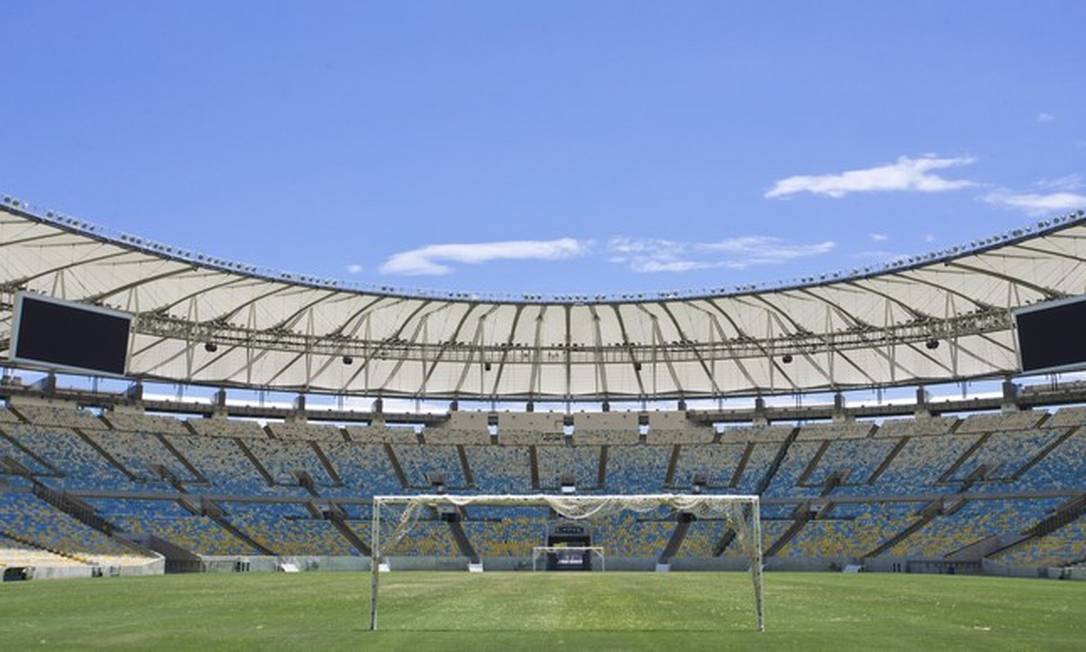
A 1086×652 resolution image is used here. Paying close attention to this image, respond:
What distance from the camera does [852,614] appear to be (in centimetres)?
2545

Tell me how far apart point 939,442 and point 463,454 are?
34.4 metres

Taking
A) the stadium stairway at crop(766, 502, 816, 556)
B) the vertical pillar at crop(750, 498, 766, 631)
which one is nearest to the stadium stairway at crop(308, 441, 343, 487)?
the stadium stairway at crop(766, 502, 816, 556)

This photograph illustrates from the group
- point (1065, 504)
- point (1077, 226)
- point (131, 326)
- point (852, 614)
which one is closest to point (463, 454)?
point (131, 326)

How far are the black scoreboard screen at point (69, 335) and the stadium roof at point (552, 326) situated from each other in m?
1.74

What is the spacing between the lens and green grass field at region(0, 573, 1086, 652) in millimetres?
19094

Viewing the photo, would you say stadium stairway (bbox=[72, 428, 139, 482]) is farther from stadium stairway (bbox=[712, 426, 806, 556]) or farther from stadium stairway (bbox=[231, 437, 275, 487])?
stadium stairway (bbox=[712, 426, 806, 556])

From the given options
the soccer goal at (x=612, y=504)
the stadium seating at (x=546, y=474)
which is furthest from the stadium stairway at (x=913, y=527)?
the soccer goal at (x=612, y=504)

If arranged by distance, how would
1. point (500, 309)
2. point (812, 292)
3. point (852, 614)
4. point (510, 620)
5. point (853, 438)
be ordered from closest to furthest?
point (510, 620) < point (852, 614) < point (812, 292) < point (500, 309) < point (853, 438)

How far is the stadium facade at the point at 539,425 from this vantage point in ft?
184

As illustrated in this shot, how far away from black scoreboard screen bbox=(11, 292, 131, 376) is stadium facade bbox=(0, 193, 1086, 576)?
1209 millimetres

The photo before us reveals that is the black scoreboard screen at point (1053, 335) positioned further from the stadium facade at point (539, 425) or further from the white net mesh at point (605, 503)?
the white net mesh at point (605, 503)

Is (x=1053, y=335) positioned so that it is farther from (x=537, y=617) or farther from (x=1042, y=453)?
(x=537, y=617)

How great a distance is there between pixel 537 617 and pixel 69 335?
126 feet

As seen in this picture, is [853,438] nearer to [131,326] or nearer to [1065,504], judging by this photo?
[1065,504]
